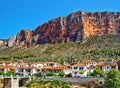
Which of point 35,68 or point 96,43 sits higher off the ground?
point 96,43

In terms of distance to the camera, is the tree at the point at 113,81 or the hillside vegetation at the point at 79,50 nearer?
the tree at the point at 113,81

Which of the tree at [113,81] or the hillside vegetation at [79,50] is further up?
the hillside vegetation at [79,50]

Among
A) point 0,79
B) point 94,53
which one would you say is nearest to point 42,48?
point 94,53

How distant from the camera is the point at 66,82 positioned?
72.9 meters

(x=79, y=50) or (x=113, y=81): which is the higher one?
(x=79, y=50)

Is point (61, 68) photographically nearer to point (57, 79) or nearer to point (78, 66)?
point (78, 66)

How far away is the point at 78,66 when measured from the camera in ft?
336

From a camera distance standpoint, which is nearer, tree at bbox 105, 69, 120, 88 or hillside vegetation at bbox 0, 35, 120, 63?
tree at bbox 105, 69, 120, 88

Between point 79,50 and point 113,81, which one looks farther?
point 79,50

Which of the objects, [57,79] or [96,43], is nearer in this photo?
[57,79]

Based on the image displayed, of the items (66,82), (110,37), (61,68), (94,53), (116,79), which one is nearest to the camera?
(116,79)

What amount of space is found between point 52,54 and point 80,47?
1488 centimetres

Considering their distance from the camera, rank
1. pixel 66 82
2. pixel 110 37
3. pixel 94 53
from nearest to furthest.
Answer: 1. pixel 66 82
2. pixel 94 53
3. pixel 110 37

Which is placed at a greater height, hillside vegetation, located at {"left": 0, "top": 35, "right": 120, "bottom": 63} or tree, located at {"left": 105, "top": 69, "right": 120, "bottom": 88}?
hillside vegetation, located at {"left": 0, "top": 35, "right": 120, "bottom": 63}
